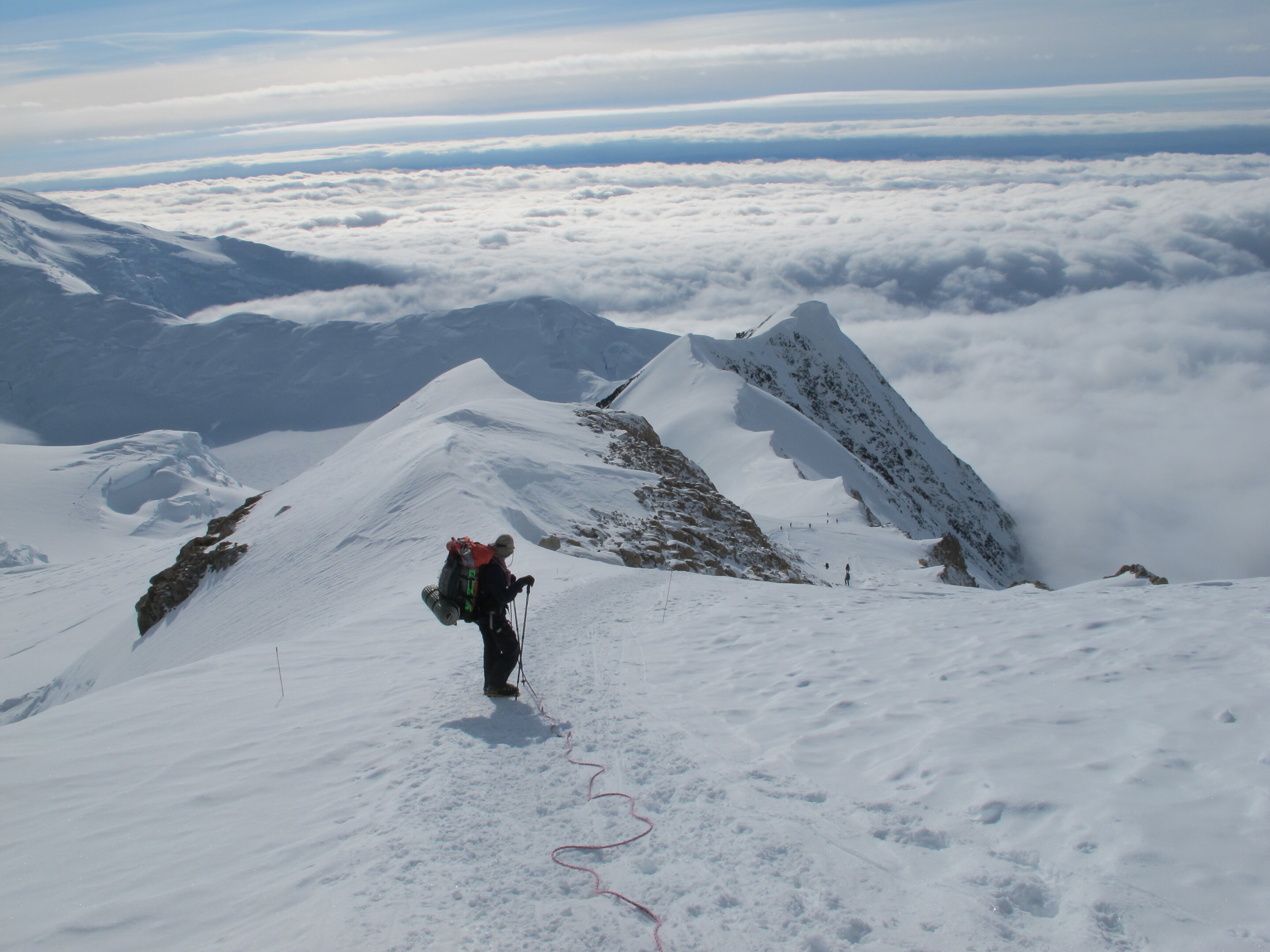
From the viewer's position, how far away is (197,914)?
4227mm

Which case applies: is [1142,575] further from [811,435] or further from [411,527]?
[811,435]

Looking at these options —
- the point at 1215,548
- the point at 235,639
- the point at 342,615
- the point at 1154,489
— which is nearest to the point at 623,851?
the point at 342,615

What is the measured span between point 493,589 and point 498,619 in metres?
0.32

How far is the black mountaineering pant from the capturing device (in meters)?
7.57

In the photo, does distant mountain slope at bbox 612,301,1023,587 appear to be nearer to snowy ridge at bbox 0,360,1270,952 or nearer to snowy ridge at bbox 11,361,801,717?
snowy ridge at bbox 11,361,801,717

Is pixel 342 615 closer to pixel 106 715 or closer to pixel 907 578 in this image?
pixel 106 715

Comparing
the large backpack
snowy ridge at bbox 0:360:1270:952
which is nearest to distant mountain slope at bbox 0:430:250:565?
snowy ridge at bbox 0:360:1270:952

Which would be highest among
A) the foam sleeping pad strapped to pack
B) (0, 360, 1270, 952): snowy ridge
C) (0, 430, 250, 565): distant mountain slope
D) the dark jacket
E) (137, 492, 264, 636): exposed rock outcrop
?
the dark jacket

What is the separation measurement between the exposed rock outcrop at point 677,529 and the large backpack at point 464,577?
10.1 metres

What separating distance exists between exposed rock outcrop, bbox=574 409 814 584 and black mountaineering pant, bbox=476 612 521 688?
32.5ft

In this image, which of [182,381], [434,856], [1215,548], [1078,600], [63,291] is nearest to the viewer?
[434,856]

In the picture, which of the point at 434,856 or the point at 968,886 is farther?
the point at 434,856

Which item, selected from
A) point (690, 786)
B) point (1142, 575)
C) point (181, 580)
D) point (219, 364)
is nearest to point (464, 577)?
point (690, 786)

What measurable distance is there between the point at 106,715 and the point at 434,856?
17.5 ft
